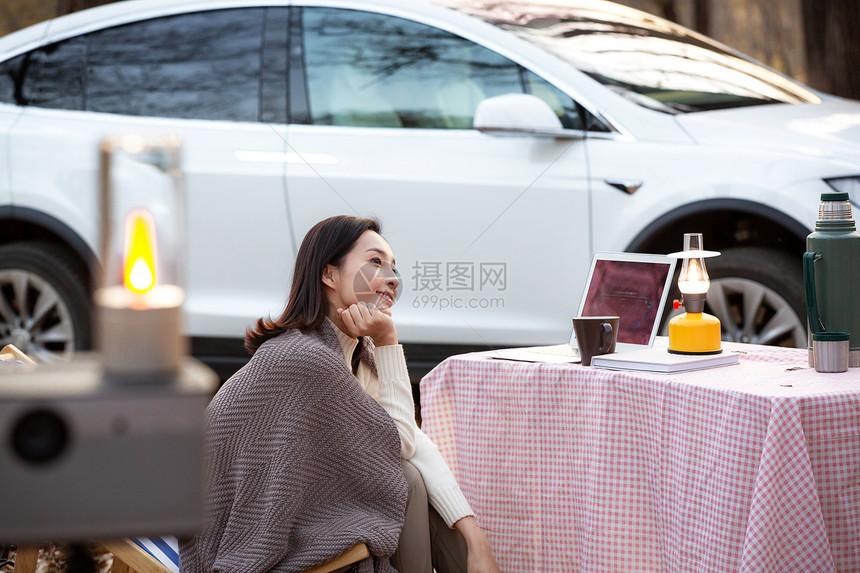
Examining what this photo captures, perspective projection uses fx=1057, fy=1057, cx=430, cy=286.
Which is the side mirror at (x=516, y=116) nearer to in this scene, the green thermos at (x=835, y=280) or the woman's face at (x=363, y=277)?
the woman's face at (x=363, y=277)

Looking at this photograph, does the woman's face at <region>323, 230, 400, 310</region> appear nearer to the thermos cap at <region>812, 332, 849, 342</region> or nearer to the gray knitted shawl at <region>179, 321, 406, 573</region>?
the gray knitted shawl at <region>179, 321, 406, 573</region>

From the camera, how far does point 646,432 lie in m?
2.34

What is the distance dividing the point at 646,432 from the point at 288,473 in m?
0.79

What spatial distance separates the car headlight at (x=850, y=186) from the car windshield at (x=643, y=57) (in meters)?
0.60

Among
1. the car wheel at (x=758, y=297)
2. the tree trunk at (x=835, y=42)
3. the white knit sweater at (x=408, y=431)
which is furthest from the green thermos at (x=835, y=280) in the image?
the tree trunk at (x=835, y=42)

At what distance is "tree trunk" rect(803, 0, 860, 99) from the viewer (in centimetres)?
721

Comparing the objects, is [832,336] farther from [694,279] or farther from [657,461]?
[657,461]

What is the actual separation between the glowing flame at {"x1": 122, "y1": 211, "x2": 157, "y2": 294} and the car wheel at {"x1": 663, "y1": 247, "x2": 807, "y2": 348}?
3.14 m

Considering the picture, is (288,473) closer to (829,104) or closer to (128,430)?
(128,430)

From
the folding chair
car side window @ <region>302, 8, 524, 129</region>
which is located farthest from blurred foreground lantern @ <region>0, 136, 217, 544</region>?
car side window @ <region>302, 8, 524, 129</region>

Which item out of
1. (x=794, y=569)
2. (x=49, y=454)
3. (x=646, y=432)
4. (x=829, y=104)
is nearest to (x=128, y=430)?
(x=49, y=454)

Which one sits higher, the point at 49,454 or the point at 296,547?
the point at 49,454

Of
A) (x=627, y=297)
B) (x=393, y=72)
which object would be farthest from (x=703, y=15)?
(x=627, y=297)

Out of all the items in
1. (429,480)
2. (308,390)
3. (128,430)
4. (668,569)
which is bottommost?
(668,569)
